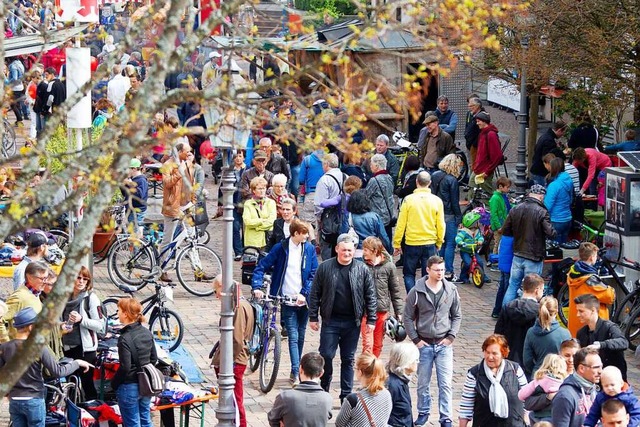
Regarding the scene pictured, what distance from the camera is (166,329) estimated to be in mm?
15445

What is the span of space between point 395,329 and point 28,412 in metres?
4.55

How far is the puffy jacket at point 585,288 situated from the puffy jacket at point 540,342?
1499 mm

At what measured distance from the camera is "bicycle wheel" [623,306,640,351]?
1541cm

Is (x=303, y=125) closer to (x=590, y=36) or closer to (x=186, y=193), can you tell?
(x=186, y=193)

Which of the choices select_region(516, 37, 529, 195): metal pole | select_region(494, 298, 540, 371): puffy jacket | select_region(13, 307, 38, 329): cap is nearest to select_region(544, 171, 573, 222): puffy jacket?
select_region(516, 37, 529, 195): metal pole

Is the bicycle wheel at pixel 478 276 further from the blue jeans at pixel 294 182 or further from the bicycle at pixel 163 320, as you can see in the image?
the bicycle at pixel 163 320

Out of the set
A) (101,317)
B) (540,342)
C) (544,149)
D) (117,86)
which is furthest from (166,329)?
(117,86)

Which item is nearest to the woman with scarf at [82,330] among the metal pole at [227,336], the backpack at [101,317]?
the backpack at [101,317]

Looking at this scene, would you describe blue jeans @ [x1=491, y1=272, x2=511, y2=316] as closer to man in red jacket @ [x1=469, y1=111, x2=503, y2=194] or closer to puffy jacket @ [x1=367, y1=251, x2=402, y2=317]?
puffy jacket @ [x1=367, y1=251, x2=402, y2=317]

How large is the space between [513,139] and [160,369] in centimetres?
2098

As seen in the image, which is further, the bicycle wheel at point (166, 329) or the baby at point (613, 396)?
the bicycle wheel at point (166, 329)

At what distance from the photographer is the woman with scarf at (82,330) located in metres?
12.9

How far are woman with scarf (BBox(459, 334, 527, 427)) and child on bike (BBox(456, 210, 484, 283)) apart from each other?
7410 mm

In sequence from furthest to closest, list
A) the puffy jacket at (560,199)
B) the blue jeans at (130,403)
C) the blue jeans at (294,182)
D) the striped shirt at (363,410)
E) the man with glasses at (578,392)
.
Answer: the blue jeans at (294,182)
the puffy jacket at (560,199)
the blue jeans at (130,403)
the striped shirt at (363,410)
the man with glasses at (578,392)
